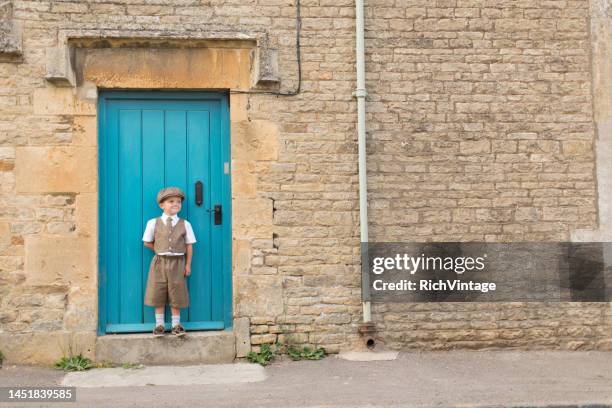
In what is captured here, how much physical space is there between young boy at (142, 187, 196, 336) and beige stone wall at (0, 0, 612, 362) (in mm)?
486

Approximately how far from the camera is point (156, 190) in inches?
224

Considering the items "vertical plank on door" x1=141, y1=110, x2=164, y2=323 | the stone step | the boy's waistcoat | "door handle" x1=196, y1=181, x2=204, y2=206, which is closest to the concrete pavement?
the stone step

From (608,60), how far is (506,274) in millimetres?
2325

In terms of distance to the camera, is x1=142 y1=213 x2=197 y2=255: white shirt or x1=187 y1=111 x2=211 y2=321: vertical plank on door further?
x1=187 y1=111 x2=211 y2=321: vertical plank on door

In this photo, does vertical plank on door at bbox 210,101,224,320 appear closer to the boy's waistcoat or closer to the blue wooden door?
the blue wooden door

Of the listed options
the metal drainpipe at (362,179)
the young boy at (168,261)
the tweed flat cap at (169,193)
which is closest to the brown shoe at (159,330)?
the young boy at (168,261)

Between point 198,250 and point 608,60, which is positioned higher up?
point 608,60

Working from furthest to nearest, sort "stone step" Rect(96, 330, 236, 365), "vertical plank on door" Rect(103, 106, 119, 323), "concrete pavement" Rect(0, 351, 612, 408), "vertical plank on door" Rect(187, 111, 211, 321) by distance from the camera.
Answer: "vertical plank on door" Rect(187, 111, 211, 321) < "vertical plank on door" Rect(103, 106, 119, 323) < "stone step" Rect(96, 330, 236, 365) < "concrete pavement" Rect(0, 351, 612, 408)

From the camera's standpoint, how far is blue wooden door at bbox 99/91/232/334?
5641 mm

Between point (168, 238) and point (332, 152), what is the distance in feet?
5.56

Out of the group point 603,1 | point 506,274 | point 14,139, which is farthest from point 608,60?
point 14,139

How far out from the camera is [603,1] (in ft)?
19.9

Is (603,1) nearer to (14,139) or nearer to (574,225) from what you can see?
(574,225)

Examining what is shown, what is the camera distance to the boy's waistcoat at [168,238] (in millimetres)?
5457
